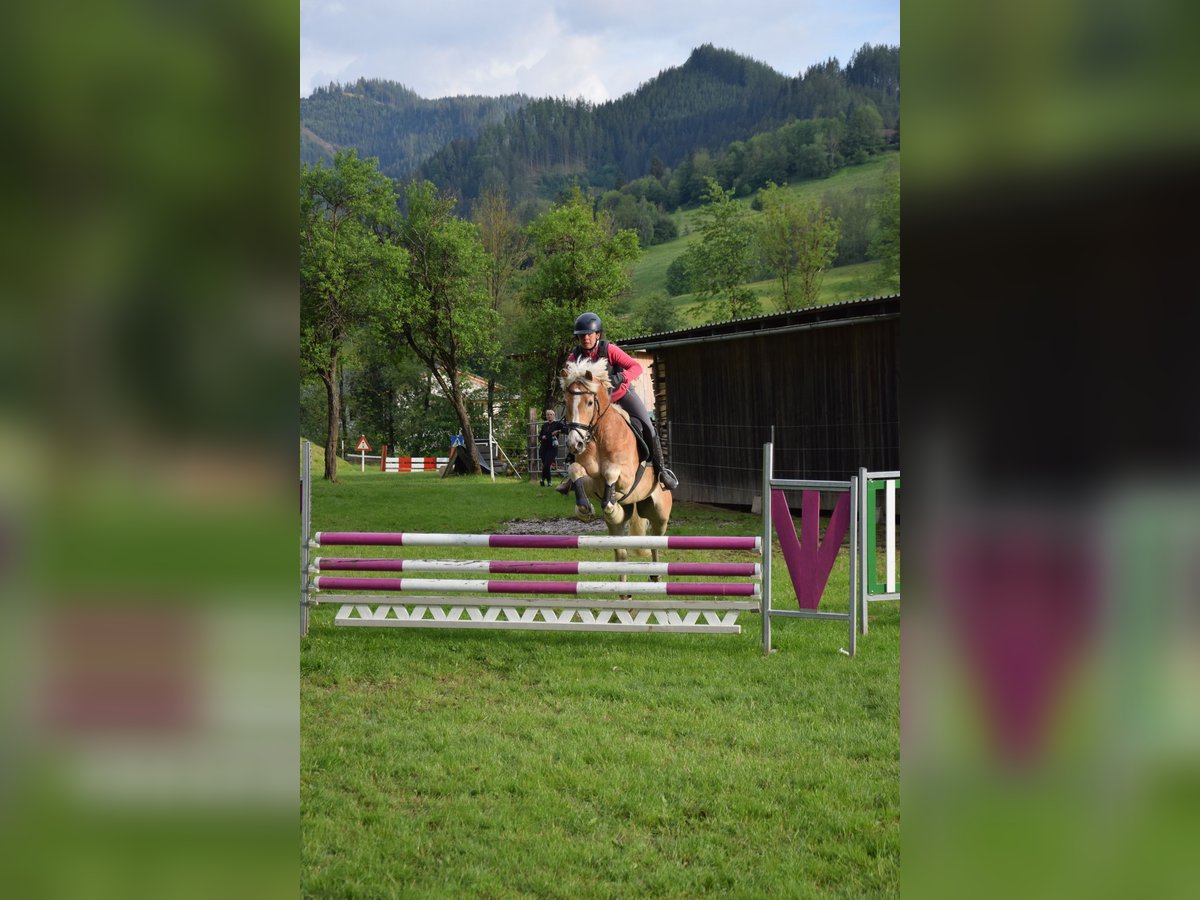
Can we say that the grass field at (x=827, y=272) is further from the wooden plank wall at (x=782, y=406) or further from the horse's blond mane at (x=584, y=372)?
the horse's blond mane at (x=584, y=372)

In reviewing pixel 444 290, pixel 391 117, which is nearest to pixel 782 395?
pixel 444 290

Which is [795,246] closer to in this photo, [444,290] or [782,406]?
[444,290]

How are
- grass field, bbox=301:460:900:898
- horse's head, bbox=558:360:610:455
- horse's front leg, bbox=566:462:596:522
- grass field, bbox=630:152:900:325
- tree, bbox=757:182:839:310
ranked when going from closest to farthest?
grass field, bbox=301:460:900:898, horse's head, bbox=558:360:610:455, horse's front leg, bbox=566:462:596:522, tree, bbox=757:182:839:310, grass field, bbox=630:152:900:325

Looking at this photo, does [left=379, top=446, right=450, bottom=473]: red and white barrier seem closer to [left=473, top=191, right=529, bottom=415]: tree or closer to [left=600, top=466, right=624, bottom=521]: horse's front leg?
[left=473, top=191, right=529, bottom=415]: tree

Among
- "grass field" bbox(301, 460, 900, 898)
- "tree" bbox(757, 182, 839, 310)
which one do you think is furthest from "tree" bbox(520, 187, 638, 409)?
"grass field" bbox(301, 460, 900, 898)

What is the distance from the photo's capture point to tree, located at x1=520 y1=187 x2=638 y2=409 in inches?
1197

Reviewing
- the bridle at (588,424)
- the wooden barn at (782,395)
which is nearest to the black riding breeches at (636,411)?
the bridle at (588,424)

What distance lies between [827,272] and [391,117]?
90858 millimetres

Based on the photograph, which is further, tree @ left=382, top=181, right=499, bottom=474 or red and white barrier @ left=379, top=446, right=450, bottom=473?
red and white barrier @ left=379, top=446, right=450, bottom=473

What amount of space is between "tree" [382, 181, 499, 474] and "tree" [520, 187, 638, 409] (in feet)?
5.91

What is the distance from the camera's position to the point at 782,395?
1603cm

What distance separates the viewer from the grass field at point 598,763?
142 inches

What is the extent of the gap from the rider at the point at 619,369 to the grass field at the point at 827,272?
1280 inches
